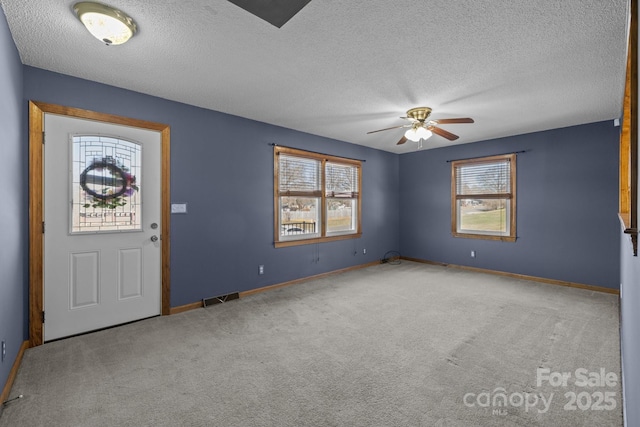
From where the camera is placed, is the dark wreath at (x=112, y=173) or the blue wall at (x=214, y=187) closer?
the dark wreath at (x=112, y=173)

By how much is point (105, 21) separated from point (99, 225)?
2.01 m

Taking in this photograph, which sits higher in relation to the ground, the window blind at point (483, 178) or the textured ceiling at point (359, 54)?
the textured ceiling at point (359, 54)

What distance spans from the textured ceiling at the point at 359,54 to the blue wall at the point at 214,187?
20 cm

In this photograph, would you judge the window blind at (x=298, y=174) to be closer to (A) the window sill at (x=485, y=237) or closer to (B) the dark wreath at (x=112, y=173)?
(B) the dark wreath at (x=112, y=173)

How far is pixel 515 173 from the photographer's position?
5273 millimetres

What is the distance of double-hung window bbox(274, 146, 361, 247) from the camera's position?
4.86m

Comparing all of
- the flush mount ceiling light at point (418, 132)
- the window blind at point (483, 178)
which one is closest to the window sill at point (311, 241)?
the window blind at point (483, 178)

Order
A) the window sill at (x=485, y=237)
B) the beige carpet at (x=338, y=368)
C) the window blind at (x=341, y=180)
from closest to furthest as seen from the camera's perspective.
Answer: the beige carpet at (x=338, y=368)
the window sill at (x=485, y=237)
the window blind at (x=341, y=180)

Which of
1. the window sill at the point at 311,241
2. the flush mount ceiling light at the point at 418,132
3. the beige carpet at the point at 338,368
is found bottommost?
the beige carpet at the point at 338,368

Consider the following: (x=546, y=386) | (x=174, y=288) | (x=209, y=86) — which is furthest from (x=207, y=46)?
(x=546, y=386)

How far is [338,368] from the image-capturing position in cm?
237

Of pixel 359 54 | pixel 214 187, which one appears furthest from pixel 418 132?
pixel 214 187

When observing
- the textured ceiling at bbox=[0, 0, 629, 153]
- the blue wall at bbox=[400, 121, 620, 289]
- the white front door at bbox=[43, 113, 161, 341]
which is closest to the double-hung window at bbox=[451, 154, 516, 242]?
the blue wall at bbox=[400, 121, 620, 289]

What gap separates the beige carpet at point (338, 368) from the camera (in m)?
1.86
